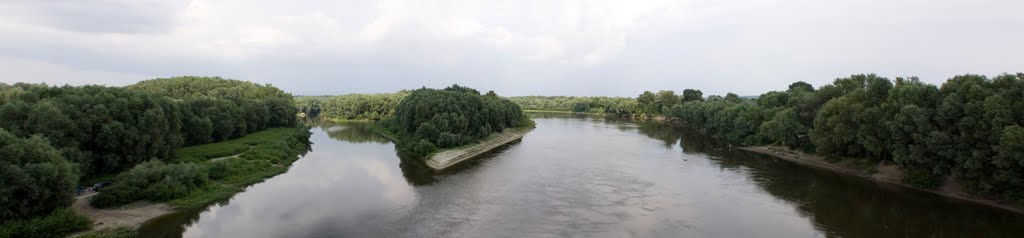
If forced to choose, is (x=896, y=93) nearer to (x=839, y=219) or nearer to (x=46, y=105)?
(x=839, y=219)

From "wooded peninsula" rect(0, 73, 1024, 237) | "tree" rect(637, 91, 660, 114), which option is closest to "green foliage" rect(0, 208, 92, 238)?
"wooded peninsula" rect(0, 73, 1024, 237)

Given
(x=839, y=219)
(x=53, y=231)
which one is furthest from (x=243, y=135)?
(x=839, y=219)

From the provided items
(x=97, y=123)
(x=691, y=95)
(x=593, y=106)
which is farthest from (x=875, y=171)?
(x=593, y=106)

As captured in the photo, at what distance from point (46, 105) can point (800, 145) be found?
5812 centimetres

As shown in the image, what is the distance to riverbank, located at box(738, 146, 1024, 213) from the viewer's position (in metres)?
29.9

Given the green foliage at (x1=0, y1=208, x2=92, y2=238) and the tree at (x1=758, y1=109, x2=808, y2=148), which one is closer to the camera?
the green foliage at (x1=0, y1=208, x2=92, y2=238)

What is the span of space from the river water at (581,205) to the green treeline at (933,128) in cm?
207

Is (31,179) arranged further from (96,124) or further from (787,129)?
(787,129)

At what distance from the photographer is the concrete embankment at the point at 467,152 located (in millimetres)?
45562

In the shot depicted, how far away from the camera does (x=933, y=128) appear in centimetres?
3066

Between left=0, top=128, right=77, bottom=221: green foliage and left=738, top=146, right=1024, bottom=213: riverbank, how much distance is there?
4713cm

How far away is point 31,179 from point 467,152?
111 feet

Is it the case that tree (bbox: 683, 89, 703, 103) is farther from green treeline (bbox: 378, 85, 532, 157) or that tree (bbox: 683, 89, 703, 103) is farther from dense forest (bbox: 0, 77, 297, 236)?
dense forest (bbox: 0, 77, 297, 236)

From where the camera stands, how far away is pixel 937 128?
30781mm
